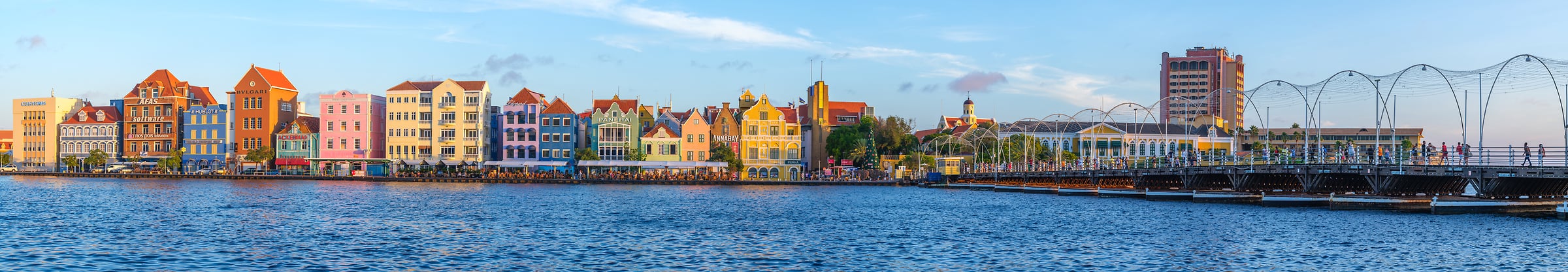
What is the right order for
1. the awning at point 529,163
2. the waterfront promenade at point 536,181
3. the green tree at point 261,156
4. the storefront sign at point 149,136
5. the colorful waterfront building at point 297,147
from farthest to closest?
the storefront sign at point 149,136
the colorful waterfront building at point 297,147
the green tree at point 261,156
the awning at point 529,163
the waterfront promenade at point 536,181

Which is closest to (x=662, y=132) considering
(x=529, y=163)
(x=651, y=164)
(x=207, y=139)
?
(x=651, y=164)

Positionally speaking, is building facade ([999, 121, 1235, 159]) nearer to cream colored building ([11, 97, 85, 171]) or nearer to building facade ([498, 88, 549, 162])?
building facade ([498, 88, 549, 162])

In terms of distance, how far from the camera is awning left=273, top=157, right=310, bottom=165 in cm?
14750

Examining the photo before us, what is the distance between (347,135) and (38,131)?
51506mm

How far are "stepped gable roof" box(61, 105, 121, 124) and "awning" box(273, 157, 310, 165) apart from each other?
2992cm

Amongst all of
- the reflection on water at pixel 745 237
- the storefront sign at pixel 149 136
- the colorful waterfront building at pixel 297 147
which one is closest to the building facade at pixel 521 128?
the colorful waterfront building at pixel 297 147

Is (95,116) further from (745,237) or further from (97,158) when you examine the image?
(745,237)

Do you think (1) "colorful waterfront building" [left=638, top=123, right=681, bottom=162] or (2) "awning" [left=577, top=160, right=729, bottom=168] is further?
(1) "colorful waterfront building" [left=638, top=123, right=681, bottom=162]

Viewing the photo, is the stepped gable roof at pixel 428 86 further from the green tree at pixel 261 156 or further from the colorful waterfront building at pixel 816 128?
the colorful waterfront building at pixel 816 128

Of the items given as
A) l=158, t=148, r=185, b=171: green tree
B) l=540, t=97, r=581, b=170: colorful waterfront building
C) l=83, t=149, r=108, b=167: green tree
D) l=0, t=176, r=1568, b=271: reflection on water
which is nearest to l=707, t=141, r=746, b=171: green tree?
l=540, t=97, r=581, b=170: colorful waterfront building

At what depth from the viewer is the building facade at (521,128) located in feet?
468

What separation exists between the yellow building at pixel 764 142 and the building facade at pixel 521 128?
23617 mm

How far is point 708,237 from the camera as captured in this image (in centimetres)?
4784

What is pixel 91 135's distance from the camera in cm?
16162
